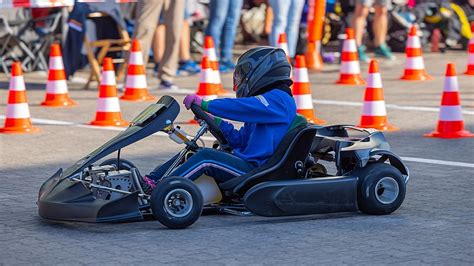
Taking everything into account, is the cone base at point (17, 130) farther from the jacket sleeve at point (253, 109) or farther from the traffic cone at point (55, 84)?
the jacket sleeve at point (253, 109)

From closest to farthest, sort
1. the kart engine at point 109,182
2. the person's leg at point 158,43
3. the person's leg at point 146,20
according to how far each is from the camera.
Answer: the kart engine at point 109,182 < the person's leg at point 146,20 < the person's leg at point 158,43

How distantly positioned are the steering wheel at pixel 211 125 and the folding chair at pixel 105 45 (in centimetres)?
729

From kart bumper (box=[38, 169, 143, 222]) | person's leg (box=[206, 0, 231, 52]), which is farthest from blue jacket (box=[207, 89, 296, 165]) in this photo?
person's leg (box=[206, 0, 231, 52])

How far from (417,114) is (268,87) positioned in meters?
5.27

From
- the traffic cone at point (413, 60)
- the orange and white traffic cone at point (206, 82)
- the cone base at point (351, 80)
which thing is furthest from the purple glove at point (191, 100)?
the traffic cone at point (413, 60)

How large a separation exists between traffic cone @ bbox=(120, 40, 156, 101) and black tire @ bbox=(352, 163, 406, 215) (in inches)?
249

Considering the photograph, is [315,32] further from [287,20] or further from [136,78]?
[136,78]

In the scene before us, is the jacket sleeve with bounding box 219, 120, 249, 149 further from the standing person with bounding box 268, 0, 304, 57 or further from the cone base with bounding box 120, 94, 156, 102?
the standing person with bounding box 268, 0, 304, 57

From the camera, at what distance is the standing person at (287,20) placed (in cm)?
1588

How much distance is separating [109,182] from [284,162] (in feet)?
3.51

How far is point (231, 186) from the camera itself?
758 cm

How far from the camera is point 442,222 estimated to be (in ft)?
24.6

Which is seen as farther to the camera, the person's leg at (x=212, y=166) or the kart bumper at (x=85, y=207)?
the person's leg at (x=212, y=166)

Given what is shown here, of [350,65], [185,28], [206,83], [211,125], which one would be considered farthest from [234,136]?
[185,28]
